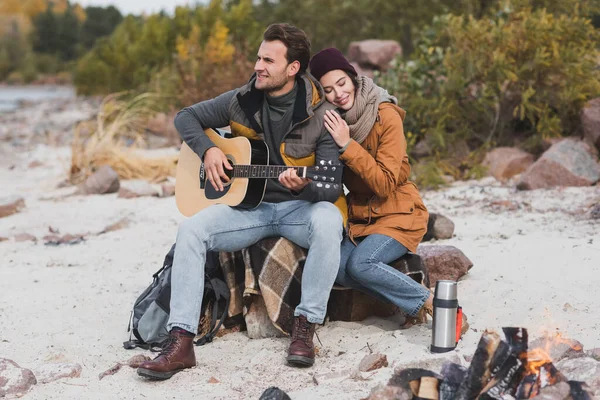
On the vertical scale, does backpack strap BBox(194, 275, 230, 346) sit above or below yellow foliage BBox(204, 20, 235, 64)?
below

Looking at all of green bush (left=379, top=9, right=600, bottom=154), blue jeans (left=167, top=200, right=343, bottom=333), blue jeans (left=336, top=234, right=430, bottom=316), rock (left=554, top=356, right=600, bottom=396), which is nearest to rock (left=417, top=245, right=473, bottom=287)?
blue jeans (left=336, top=234, right=430, bottom=316)

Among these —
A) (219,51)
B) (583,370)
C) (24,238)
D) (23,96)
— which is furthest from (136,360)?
(23,96)

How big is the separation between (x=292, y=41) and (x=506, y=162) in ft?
14.7

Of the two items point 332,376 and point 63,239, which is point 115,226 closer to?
point 63,239

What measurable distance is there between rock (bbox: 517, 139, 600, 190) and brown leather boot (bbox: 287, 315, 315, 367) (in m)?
4.11

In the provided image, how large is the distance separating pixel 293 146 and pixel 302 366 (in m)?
1.09

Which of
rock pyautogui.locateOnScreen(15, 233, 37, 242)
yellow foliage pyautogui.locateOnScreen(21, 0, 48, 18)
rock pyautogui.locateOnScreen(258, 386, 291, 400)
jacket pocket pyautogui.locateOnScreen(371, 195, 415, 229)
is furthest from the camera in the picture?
yellow foliage pyautogui.locateOnScreen(21, 0, 48, 18)

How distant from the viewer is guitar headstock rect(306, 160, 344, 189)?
388cm

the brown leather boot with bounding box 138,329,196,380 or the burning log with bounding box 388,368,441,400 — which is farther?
the brown leather boot with bounding box 138,329,196,380

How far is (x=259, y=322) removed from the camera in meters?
4.27

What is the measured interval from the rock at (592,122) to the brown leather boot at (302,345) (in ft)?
16.4

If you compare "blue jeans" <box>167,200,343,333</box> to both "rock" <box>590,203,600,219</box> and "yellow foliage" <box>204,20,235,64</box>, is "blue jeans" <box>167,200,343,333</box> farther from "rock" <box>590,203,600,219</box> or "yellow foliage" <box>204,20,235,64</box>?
"yellow foliage" <box>204,20,235,64</box>

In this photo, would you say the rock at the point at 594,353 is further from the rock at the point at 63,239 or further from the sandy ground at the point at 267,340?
the rock at the point at 63,239

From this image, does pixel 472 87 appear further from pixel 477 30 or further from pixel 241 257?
pixel 241 257
